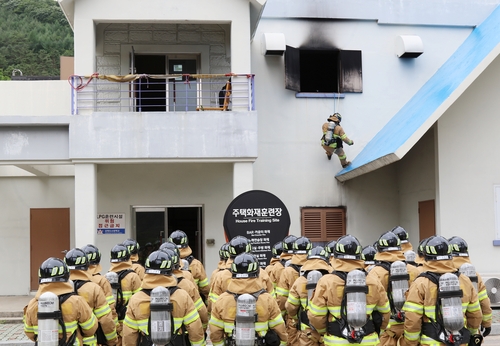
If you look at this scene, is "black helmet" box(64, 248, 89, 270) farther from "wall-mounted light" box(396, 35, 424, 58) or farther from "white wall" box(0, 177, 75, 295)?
"wall-mounted light" box(396, 35, 424, 58)

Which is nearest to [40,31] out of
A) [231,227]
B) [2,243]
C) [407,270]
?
[2,243]

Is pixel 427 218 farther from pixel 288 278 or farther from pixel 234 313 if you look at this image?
pixel 234 313

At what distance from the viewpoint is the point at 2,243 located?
16609mm

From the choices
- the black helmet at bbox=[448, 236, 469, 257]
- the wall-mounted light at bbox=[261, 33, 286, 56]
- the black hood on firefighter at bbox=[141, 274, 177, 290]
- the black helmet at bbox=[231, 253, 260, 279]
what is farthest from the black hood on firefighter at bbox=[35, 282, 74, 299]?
the wall-mounted light at bbox=[261, 33, 286, 56]

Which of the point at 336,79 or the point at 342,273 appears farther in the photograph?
the point at 336,79

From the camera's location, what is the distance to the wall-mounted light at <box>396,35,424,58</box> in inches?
660

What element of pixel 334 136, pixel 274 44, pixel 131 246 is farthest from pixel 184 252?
pixel 274 44

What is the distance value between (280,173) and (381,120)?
2.88 metres

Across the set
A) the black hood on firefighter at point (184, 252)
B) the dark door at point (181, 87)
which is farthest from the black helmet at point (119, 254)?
the dark door at point (181, 87)

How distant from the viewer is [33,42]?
169 ft

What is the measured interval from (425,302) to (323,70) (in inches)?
445

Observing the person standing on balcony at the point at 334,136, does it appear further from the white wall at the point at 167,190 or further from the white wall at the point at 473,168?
the white wall at the point at 473,168

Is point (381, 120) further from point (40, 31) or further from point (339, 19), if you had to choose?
point (40, 31)

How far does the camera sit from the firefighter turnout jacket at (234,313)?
6.74 meters
